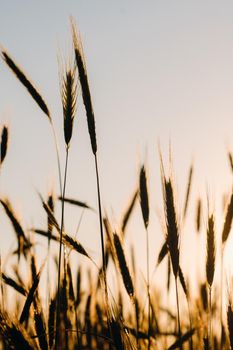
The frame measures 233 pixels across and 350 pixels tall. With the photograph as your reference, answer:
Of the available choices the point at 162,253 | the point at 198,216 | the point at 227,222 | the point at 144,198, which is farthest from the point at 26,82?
the point at 198,216

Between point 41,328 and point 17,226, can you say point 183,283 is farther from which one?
point 17,226

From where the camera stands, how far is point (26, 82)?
1.73m

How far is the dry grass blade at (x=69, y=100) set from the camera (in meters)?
1.54

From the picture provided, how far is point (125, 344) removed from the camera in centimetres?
138

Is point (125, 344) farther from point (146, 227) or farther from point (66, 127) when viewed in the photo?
point (66, 127)

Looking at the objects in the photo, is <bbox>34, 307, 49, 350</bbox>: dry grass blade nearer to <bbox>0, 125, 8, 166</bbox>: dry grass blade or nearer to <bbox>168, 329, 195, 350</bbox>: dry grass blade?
<bbox>168, 329, 195, 350</bbox>: dry grass blade

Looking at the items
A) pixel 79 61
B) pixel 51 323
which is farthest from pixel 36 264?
pixel 79 61

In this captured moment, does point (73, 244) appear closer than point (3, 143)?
Yes

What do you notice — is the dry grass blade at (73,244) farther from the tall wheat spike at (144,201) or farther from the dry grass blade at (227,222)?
the dry grass blade at (227,222)

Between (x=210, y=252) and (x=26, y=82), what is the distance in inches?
34.8

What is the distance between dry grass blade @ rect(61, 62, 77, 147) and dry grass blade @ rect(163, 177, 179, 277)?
348mm

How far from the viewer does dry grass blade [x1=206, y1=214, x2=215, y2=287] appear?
1.55 m

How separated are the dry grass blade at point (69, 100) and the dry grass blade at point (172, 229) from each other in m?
0.35

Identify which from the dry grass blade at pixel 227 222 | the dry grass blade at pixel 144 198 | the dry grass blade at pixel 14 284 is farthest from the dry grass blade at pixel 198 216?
the dry grass blade at pixel 14 284
